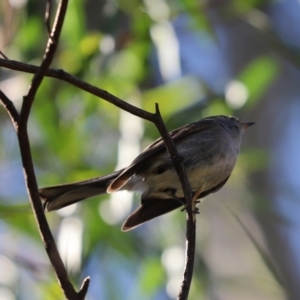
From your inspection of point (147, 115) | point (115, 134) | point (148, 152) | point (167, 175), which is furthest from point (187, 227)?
point (115, 134)

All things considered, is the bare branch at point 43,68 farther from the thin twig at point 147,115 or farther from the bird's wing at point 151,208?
the bird's wing at point 151,208

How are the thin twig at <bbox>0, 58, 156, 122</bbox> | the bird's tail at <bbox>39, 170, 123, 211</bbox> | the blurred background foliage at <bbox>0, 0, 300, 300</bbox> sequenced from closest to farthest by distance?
the thin twig at <bbox>0, 58, 156, 122</bbox> < the bird's tail at <bbox>39, 170, 123, 211</bbox> < the blurred background foliage at <bbox>0, 0, 300, 300</bbox>

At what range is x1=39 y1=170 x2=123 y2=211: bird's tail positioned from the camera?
98.3 inches

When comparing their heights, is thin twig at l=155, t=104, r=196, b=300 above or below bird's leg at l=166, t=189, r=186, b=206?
below

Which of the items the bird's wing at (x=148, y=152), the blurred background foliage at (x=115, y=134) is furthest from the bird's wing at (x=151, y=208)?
the blurred background foliage at (x=115, y=134)

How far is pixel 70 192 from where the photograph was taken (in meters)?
2.64

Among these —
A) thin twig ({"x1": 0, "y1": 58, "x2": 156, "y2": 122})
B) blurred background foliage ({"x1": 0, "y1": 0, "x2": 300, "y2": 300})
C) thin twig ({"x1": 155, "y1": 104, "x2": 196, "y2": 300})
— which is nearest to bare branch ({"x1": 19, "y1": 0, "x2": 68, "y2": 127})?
thin twig ({"x1": 0, "y1": 58, "x2": 156, "y2": 122})

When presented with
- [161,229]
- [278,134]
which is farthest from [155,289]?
[278,134]

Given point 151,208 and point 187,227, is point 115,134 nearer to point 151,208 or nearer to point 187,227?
point 151,208

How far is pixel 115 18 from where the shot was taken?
11.8ft

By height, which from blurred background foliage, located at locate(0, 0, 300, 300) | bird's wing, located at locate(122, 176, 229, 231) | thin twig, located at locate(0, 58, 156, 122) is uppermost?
blurred background foliage, located at locate(0, 0, 300, 300)

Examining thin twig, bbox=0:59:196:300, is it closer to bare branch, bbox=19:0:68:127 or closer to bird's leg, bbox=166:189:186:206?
bare branch, bbox=19:0:68:127

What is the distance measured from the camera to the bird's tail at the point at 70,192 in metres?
2.50

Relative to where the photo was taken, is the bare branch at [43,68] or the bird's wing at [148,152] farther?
the bird's wing at [148,152]
